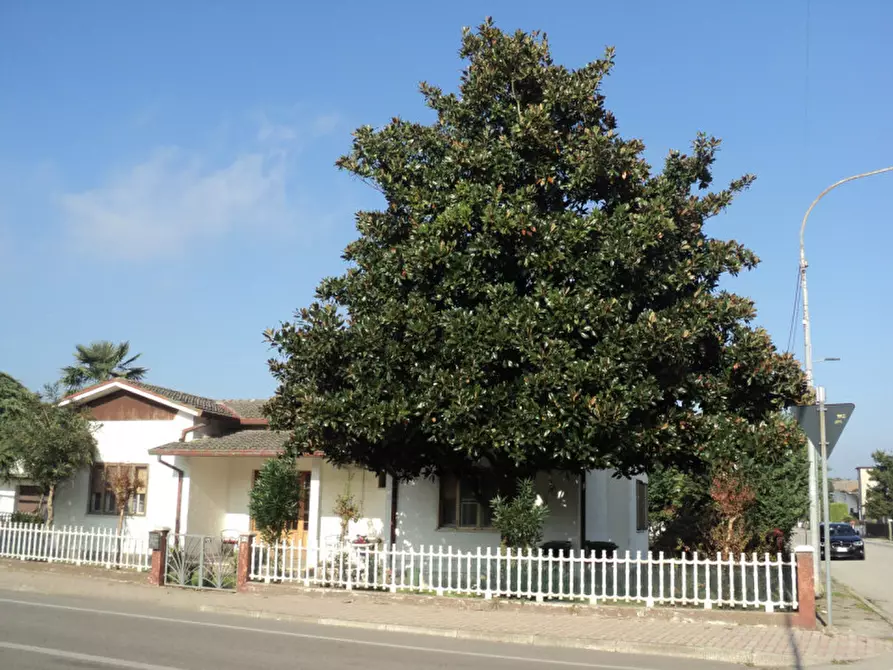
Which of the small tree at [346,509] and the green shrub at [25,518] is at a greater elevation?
the small tree at [346,509]

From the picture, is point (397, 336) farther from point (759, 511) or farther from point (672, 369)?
point (759, 511)

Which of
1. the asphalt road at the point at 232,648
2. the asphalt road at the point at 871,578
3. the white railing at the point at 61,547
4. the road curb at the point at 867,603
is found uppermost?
the white railing at the point at 61,547

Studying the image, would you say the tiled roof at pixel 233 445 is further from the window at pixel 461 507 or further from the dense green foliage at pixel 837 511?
the dense green foliage at pixel 837 511

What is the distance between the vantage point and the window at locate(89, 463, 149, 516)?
2220 cm

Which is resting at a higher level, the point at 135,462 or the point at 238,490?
the point at 135,462

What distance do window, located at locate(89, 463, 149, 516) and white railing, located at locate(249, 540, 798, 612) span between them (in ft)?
24.6

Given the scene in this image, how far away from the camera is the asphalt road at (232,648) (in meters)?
9.18

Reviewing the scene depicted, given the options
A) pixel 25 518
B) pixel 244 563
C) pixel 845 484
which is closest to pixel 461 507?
pixel 244 563

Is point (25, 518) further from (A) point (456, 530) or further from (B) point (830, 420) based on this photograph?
(B) point (830, 420)

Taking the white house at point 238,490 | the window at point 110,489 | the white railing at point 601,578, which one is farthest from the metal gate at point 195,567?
the window at point 110,489

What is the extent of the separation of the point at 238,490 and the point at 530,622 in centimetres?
1192

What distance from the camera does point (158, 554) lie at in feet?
54.2

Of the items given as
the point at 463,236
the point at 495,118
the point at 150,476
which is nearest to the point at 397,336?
the point at 463,236

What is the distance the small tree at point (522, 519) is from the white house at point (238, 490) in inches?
128
